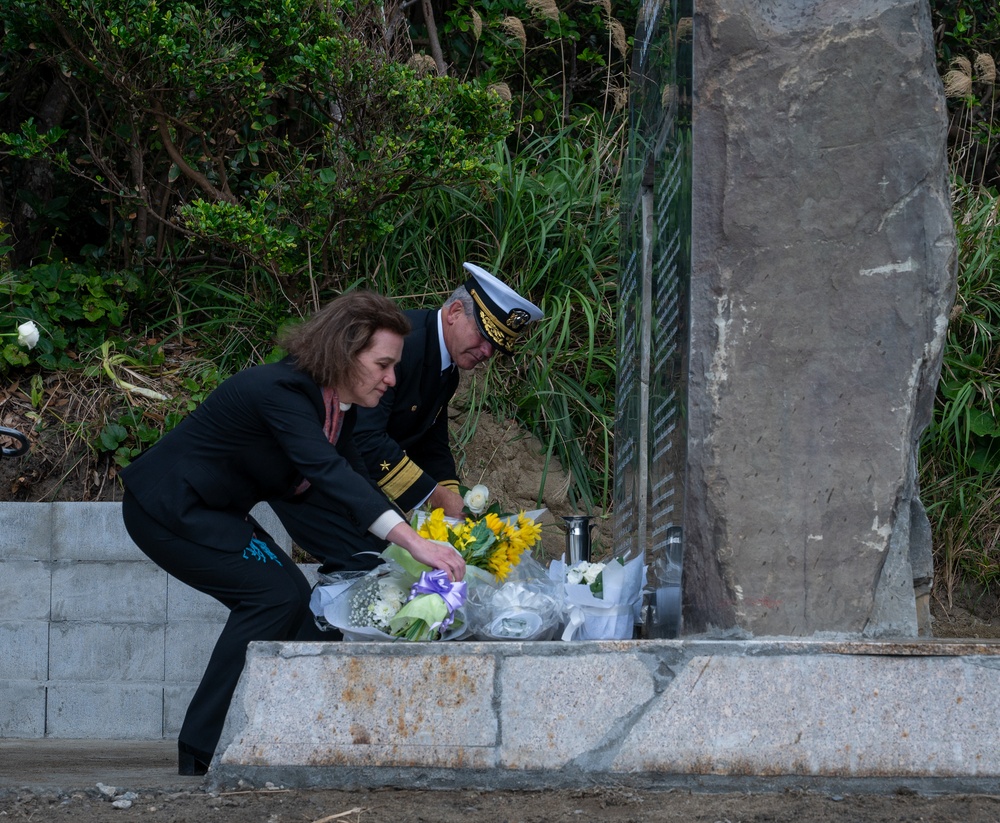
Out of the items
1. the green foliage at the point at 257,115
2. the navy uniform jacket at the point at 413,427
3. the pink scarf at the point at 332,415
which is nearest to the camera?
the pink scarf at the point at 332,415

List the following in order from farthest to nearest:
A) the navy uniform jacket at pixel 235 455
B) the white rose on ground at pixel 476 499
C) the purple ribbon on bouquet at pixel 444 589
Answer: the white rose on ground at pixel 476 499, the navy uniform jacket at pixel 235 455, the purple ribbon on bouquet at pixel 444 589

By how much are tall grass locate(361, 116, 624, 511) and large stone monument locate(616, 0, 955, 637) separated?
8.60 ft

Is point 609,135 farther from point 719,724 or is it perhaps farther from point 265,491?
point 719,724

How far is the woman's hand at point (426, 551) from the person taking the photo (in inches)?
112

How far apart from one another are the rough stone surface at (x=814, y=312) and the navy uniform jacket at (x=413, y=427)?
Result: 1.42 metres

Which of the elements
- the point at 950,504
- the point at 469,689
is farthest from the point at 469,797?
the point at 950,504

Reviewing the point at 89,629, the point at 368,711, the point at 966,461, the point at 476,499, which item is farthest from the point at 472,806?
the point at 966,461

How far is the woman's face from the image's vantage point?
3.11 metres

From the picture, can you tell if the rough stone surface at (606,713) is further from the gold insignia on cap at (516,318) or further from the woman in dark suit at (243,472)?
the gold insignia on cap at (516,318)

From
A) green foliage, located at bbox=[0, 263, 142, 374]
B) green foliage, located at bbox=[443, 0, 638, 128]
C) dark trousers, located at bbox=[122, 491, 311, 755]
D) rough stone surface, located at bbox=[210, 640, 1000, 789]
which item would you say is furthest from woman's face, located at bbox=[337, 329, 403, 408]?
green foliage, located at bbox=[443, 0, 638, 128]

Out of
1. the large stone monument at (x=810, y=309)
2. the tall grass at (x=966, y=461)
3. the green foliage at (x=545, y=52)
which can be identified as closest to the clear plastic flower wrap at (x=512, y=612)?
the large stone monument at (x=810, y=309)

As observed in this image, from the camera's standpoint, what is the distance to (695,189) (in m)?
2.81

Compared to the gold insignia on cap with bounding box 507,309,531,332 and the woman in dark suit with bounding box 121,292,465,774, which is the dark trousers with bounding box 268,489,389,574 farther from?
the gold insignia on cap with bounding box 507,309,531,332

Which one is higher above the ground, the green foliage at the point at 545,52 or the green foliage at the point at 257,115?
the green foliage at the point at 545,52
